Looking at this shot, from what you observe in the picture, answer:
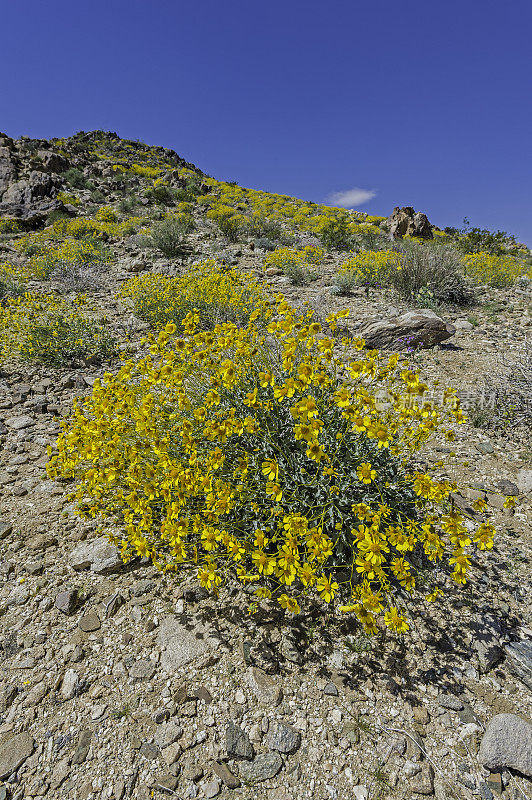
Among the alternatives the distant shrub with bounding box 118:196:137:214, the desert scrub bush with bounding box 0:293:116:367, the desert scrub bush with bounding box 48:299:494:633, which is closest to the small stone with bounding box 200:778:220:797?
the desert scrub bush with bounding box 48:299:494:633

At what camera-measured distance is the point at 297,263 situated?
1009cm

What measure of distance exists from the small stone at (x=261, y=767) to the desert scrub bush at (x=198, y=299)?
571 cm

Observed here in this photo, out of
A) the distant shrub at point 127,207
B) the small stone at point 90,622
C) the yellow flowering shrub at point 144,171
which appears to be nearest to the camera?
the small stone at point 90,622

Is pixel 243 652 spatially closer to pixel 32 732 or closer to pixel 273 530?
pixel 273 530

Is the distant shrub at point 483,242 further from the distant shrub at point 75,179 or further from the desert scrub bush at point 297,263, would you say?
the distant shrub at point 75,179

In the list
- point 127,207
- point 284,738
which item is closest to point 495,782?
point 284,738

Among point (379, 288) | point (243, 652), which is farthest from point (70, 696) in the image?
point (379, 288)

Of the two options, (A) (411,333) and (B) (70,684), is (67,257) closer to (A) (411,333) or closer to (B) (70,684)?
(A) (411,333)

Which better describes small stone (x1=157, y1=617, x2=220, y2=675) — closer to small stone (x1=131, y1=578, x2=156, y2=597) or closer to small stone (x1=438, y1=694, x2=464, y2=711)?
small stone (x1=131, y1=578, x2=156, y2=597)

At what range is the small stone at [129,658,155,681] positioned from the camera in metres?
2.16

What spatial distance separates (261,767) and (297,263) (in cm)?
1004

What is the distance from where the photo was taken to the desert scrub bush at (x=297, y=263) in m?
9.00

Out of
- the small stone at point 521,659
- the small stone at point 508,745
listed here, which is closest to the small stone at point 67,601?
the small stone at point 508,745

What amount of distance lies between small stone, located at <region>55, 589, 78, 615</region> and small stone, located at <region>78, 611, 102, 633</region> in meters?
0.12
